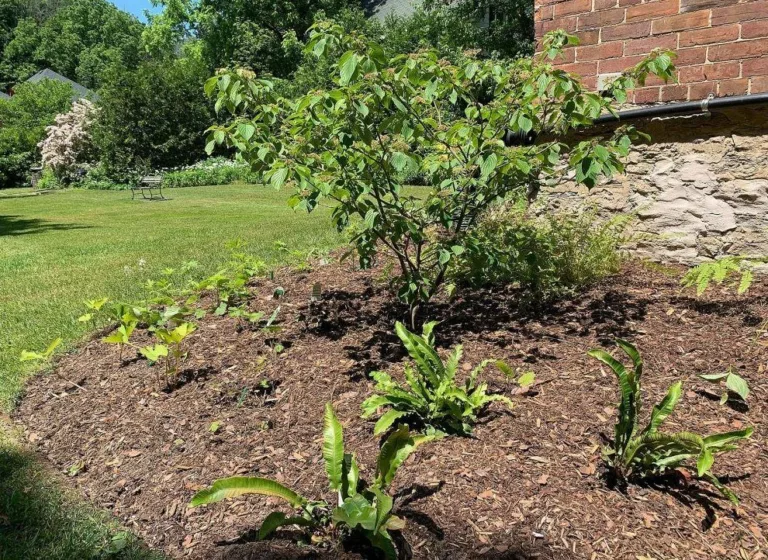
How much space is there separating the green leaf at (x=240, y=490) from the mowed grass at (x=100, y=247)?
6.67 ft

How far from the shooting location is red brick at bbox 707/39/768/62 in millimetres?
3910

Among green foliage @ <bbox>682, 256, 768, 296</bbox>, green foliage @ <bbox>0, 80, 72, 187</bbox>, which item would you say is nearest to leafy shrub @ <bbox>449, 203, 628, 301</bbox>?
green foliage @ <bbox>682, 256, 768, 296</bbox>

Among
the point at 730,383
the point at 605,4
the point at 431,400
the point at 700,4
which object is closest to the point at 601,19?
the point at 605,4

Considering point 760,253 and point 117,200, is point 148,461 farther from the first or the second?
point 117,200

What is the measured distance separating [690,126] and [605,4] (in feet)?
3.75

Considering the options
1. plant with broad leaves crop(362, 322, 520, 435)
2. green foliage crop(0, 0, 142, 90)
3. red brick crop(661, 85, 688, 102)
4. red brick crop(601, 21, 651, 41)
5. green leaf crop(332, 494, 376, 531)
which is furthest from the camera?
green foliage crop(0, 0, 142, 90)

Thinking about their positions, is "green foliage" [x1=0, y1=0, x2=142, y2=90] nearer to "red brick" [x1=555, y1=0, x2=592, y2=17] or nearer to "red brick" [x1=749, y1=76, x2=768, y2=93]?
"red brick" [x1=555, y1=0, x2=592, y2=17]

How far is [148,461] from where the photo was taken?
2.64 meters

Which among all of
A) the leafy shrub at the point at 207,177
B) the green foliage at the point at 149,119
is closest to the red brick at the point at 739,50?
the leafy shrub at the point at 207,177

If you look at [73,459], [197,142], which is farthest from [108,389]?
[197,142]

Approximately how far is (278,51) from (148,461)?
31516 millimetres

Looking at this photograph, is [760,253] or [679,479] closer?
[679,479]

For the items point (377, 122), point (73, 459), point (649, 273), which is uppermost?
point (377, 122)

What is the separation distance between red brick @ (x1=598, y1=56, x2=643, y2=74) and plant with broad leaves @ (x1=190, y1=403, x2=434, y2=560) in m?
3.57
